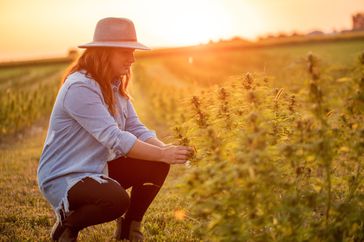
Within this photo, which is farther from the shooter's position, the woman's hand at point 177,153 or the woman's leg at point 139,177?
the woman's leg at point 139,177

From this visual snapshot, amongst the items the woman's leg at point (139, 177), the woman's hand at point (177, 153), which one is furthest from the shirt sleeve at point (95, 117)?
the woman's leg at point (139, 177)

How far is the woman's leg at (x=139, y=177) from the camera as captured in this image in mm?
4941

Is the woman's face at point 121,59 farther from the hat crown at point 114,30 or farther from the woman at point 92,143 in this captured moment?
the hat crown at point 114,30

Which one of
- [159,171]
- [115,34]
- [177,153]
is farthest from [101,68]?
[159,171]

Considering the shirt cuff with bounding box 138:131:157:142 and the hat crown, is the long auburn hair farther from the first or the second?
the shirt cuff with bounding box 138:131:157:142

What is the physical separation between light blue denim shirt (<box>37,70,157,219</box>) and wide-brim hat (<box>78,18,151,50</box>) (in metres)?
0.33

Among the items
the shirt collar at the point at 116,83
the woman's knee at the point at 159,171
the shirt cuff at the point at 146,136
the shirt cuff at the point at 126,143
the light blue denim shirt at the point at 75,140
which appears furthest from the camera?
the shirt cuff at the point at 146,136

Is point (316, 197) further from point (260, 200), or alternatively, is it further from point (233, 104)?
point (233, 104)

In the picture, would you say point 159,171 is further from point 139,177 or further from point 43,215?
point 43,215

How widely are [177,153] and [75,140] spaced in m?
1.02

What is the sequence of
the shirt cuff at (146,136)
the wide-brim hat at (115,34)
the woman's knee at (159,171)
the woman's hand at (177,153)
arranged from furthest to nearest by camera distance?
1. the shirt cuff at (146,136)
2. the woman's knee at (159,171)
3. the wide-brim hat at (115,34)
4. the woman's hand at (177,153)

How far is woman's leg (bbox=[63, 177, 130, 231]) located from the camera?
4297 mm

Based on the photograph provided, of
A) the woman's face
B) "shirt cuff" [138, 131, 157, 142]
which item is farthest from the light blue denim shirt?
"shirt cuff" [138, 131, 157, 142]

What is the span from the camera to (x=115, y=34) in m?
4.50
